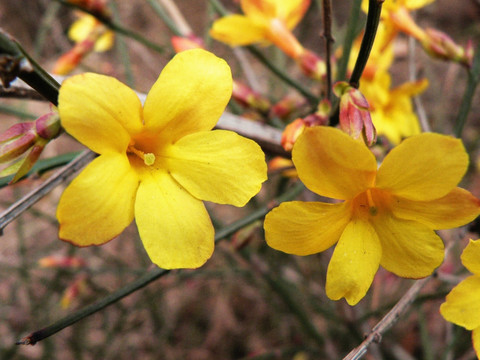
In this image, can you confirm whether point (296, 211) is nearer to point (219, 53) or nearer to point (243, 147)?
point (243, 147)

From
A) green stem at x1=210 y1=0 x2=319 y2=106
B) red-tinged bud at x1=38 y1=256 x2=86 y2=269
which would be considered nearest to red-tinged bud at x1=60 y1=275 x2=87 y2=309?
red-tinged bud at x1=38 y1=256 x2=86 y2=269

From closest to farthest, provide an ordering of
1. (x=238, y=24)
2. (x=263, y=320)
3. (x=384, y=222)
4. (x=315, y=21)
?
(x=384, y=222) < (x=238, y=24) < (x=263, y=320) < (x=315, y=21)

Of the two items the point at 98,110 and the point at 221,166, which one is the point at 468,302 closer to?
the point at 221,166

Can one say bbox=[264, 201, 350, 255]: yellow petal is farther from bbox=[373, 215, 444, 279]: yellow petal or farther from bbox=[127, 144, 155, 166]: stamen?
bbox=[127, 144, 155, 166]: stamen

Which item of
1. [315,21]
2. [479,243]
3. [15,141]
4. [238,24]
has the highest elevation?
[15,141]

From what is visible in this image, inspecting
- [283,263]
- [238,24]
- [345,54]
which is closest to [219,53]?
[283,263]

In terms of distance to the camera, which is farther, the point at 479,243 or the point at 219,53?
the point at 219,53
